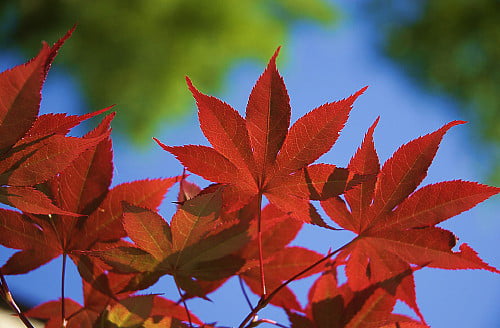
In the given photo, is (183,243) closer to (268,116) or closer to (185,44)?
(268,116)

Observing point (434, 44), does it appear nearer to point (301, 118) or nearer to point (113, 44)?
point (113, 44)

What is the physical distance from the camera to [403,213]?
0.25 metres

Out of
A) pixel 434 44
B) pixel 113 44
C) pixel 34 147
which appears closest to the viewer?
pixel 34 147

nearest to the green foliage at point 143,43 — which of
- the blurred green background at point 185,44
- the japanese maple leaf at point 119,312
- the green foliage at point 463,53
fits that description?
the blurred green background at point 185,44

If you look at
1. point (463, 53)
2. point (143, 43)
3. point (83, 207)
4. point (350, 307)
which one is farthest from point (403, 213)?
point (463, 53)

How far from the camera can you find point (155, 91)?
3.94 m

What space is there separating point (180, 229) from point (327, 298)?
0.34 feet

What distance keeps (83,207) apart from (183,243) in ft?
0.23

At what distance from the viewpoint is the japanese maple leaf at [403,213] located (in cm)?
24

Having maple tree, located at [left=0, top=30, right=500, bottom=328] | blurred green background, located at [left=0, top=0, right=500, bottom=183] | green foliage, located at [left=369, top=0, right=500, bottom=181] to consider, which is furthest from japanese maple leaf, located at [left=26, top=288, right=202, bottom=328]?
green foliage, located at [left=369, top=0, right=500, bottom=181]

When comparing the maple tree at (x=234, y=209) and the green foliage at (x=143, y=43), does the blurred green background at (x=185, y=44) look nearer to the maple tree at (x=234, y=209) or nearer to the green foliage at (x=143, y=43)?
the green foliage at (x=143, y=43)

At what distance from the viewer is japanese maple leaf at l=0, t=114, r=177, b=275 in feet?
0.85

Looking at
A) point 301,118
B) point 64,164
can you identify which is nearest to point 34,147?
point 64,164

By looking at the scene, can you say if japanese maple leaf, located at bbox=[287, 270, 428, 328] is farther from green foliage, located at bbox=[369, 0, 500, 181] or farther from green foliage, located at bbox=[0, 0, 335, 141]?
green foliage, located at bbox=[369, 0, 500, 181]
